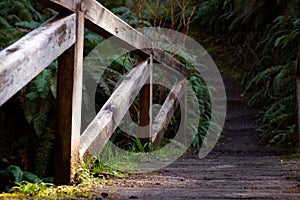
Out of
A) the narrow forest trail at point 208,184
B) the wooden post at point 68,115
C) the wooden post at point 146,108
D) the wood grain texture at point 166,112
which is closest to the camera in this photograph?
the narrow forest trail at point 208,184

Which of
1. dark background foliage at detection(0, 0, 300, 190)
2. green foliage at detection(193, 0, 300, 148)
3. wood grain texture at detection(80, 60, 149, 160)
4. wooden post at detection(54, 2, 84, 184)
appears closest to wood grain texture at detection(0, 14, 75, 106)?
wooden post at detection(54, 2, 84, 184)

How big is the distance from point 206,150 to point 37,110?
91.4 inches

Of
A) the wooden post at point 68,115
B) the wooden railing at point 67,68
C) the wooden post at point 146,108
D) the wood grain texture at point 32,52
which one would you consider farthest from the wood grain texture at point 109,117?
the wood grain texture at point 32,52

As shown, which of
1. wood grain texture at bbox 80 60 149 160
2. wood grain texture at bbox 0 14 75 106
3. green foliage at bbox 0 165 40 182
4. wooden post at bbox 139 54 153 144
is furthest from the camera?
wooden post at bbox 139 54 153 144

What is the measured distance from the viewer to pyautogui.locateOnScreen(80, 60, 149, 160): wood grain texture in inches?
98.9

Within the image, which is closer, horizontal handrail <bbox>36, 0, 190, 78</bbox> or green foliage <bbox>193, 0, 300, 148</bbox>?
horizontal handrail <bbox>36, 0, 190, 78</bbox>

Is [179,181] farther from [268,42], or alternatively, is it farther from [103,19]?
[268,42]

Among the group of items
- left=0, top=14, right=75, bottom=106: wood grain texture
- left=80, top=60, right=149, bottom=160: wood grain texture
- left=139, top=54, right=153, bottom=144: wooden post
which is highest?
left=0, top=14, right=75, bottom=106: wood grain texture

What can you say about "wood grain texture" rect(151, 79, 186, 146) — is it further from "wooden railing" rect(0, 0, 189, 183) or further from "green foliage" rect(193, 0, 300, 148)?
"green foliage" rect(193, 0, 300, 148)

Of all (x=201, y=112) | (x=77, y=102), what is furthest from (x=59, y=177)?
(x=201, y=112)

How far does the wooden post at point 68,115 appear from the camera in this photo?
221cm

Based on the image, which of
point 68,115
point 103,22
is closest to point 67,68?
point 68,115

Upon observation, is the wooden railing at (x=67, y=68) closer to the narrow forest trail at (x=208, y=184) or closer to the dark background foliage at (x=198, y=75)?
the narrow forest trail at (x=208, y=184)

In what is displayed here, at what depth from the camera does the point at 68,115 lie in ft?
7.33
